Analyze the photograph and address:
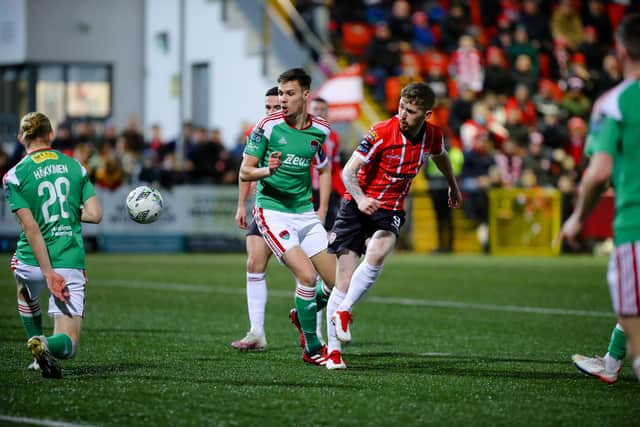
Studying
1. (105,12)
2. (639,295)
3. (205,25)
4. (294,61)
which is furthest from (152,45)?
(639,295)

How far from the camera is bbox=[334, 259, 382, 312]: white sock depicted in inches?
357

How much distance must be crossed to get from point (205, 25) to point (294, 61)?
3716mm

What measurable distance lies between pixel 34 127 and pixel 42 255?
91 centimetres

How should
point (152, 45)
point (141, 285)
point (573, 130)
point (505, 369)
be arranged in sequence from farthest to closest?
point (152, 45) < point (573, 130) < point (141, 285) < point (505, 369)

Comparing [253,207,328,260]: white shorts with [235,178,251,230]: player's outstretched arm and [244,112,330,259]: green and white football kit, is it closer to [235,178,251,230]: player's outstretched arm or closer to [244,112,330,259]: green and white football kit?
[244,112,330,259]: green and white football kit

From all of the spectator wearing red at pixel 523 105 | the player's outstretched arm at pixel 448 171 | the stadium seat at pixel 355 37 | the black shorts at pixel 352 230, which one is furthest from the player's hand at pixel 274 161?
the stadium seat at pixel 355 37

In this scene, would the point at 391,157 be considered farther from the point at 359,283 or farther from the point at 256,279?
the point at 256,279

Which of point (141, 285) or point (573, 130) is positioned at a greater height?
point (573, 130)

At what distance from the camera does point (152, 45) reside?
3456cm

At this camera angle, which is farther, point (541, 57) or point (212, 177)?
point (541, 57)

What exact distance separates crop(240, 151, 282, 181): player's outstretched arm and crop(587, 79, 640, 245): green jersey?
280 cm

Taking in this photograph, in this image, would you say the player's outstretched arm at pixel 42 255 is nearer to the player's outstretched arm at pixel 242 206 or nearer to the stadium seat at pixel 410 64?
the player's outstretched arm at pixel 242 206

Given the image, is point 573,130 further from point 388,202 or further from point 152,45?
point 388,202

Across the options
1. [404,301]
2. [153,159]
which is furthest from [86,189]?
[153,159]
